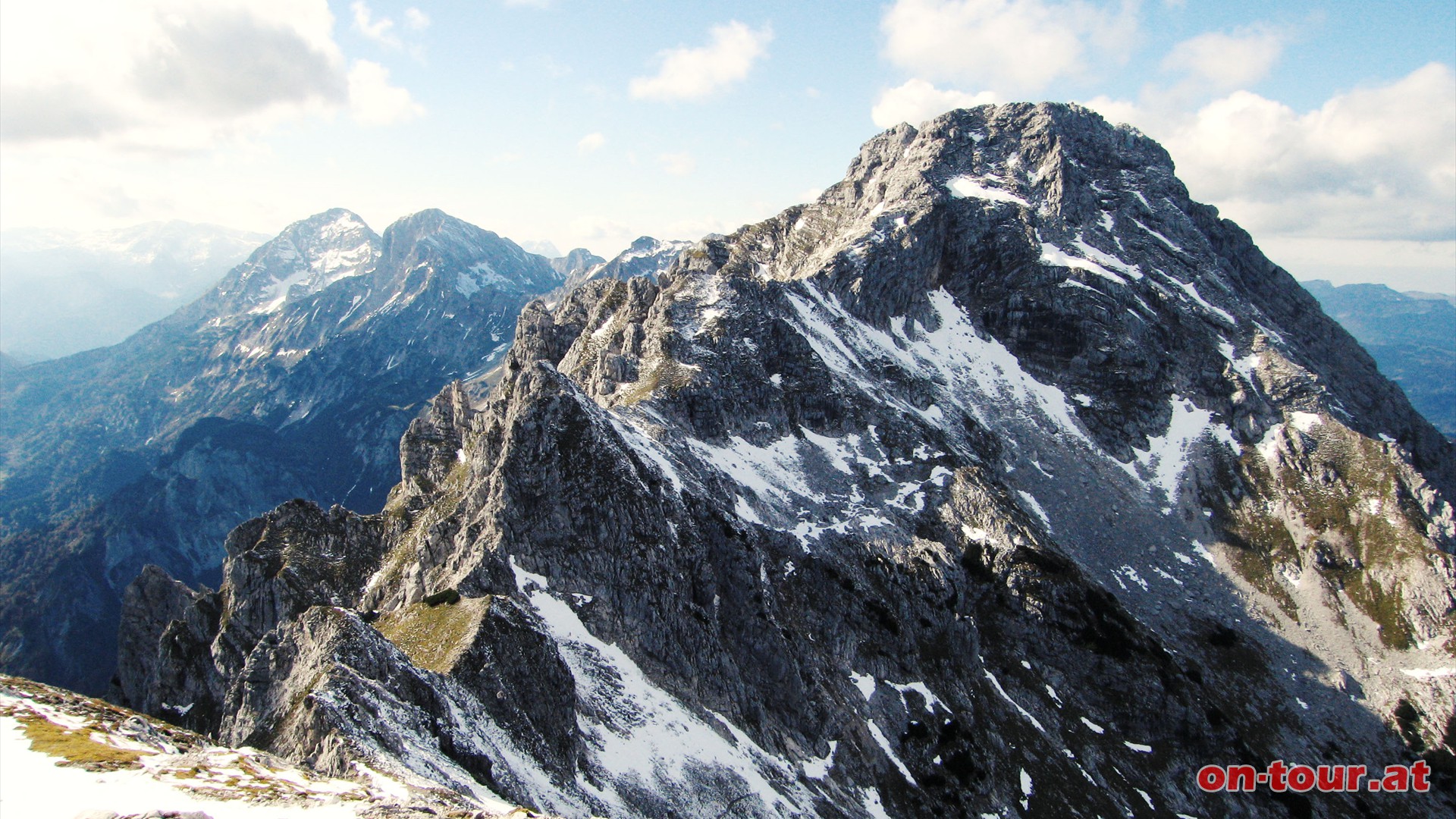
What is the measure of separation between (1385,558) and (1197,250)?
9688 centimetres

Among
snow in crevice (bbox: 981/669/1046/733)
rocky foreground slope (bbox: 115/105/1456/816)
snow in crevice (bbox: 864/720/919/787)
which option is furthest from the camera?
snow in crevice (bbox: 981/669/1046/733)

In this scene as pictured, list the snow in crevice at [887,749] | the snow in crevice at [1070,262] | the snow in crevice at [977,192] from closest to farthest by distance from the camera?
the snow in crevice at [887,749] < the snow in crevice at [1070,262] < the snow in crevice at [977,192]

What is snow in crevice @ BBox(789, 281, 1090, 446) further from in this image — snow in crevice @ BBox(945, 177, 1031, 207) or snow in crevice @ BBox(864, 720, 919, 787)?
snow in crevice @ BBox(864, 720, 919, 787)

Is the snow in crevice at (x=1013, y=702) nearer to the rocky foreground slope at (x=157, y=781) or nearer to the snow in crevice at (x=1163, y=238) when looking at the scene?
the rocky foreground slope at (x=157, y=781)

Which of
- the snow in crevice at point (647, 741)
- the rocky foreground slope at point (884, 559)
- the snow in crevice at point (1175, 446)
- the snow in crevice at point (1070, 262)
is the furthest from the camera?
the snow in crevice at point (1070, 262)

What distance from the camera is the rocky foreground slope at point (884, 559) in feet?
174

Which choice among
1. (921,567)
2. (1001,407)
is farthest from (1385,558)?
(921,567)

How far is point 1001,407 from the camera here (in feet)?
497

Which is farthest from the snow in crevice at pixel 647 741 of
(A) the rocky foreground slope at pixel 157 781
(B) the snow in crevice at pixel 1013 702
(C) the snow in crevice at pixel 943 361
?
(C) the snow in crevice at pixel 943 361

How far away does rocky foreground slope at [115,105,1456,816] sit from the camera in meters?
53.1

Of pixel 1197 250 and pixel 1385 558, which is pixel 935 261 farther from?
pixel 1385 558

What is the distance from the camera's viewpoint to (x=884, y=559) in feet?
318

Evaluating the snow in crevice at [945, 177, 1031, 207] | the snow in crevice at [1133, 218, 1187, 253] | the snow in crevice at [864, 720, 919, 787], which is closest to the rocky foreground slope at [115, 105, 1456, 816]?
the snow in crevice at [864, 720, 919, 787]

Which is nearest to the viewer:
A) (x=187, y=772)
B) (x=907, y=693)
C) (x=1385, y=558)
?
(x=187, y=772)
